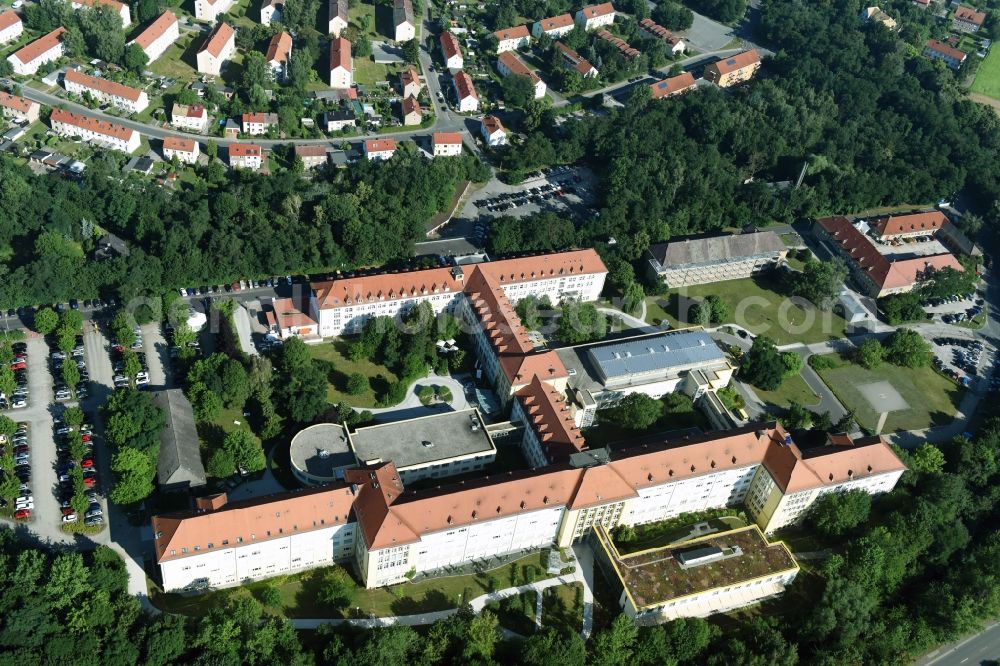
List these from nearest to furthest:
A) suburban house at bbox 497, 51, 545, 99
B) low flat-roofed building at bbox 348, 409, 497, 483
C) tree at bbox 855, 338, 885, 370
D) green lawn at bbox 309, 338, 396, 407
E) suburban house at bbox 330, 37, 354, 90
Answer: low flat-roofed building at bbox 348, 409, 497, 483 < green lawn at bbox 309, 338, 396, 407 < tree at bbox 855, 338, 885, 370 < suburban house at bbox 330, 37, 354, 90 < suburban house at bbox 497, 51, 545, 99

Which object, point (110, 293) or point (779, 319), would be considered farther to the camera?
point (779, 319)

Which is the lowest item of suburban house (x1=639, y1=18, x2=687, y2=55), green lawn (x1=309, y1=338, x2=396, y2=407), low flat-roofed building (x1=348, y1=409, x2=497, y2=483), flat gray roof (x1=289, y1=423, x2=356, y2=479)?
green lawn (x1=309, y1=338, x2=396, y2=407)

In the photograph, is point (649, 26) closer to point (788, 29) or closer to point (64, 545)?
point (788, 29)

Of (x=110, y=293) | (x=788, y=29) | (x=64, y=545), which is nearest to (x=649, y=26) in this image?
(x=788, y=29)

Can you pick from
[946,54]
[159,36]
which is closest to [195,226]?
[159,36]

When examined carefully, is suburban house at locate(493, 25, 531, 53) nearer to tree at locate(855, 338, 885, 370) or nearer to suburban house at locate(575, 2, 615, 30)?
suburban house at locate(575, 2, 615, 30)

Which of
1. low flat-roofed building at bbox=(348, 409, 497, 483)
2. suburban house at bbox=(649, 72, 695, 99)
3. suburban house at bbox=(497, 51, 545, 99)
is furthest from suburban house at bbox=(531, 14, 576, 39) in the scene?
low flat-roofed building at bbox=(348, 409, 497, 483)

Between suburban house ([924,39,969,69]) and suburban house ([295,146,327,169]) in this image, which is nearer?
suburban house ([295,146,327,169])
